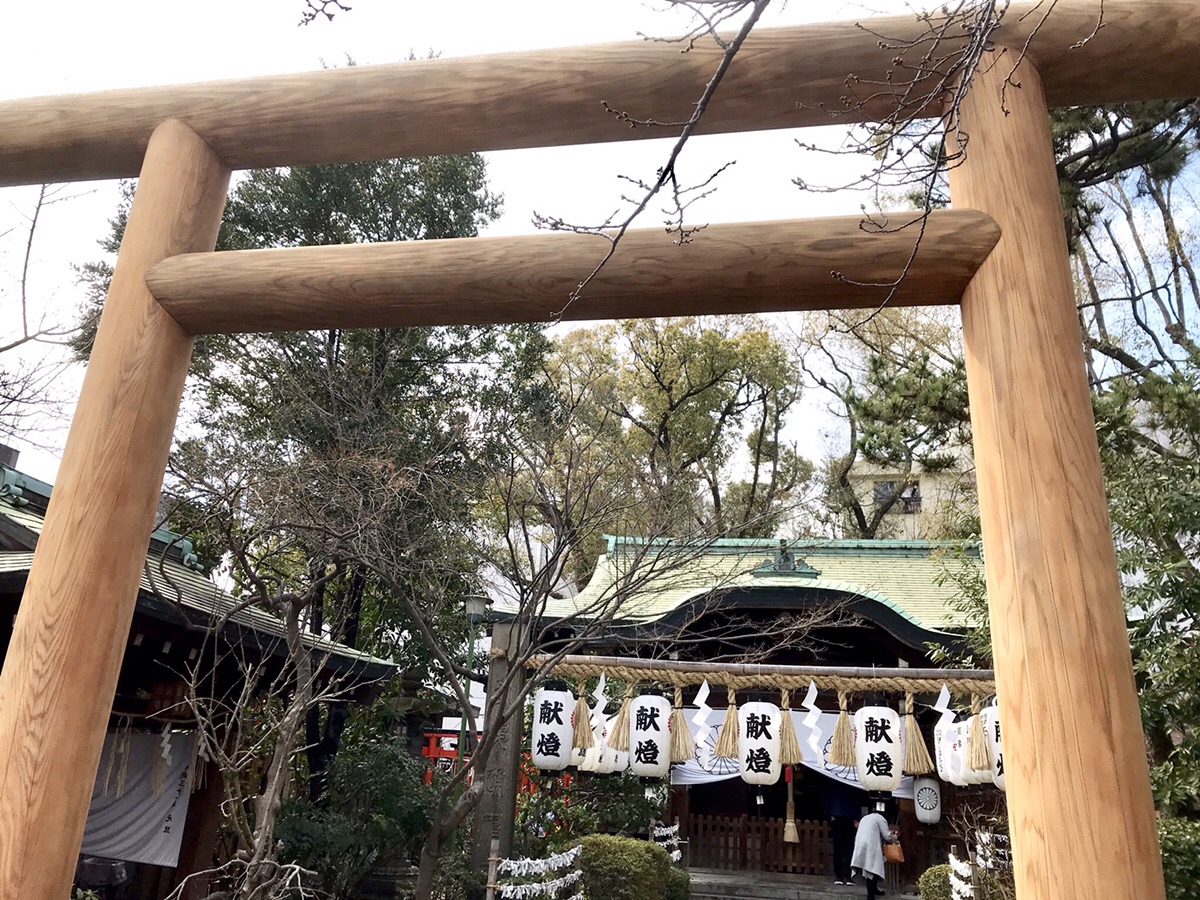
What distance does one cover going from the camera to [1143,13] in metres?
2.17

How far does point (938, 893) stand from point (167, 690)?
7.76m

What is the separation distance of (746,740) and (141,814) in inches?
223

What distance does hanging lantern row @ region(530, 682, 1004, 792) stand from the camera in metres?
8.44

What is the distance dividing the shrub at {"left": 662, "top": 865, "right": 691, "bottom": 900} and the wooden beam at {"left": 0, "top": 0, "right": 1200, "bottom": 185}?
28.7 feet

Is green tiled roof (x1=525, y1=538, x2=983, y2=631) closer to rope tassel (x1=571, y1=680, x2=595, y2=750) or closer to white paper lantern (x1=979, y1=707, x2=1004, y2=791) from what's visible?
rope tassel (x1=571, y1=680, x2=595, y2=750)

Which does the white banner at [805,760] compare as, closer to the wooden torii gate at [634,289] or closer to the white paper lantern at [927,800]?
the white paper lantern at [927,800]

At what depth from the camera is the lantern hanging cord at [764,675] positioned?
856cm

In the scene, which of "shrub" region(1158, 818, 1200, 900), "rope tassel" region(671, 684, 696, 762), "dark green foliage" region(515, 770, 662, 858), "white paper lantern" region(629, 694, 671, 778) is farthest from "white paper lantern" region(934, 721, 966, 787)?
"dark green foliage" region(515, 770, 662, 858)

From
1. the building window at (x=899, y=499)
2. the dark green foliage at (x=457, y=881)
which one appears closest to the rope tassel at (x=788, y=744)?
the dark green foliage at (x=457, y=881)

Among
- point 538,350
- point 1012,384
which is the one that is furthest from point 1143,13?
point 538,350

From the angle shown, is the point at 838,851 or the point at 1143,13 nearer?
the point at 1143,13

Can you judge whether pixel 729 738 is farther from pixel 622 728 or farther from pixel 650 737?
pixel 622 728

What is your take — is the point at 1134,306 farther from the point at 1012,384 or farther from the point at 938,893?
the point at 1012,384

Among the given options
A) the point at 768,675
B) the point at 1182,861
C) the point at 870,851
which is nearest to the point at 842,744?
the point at 768,675
